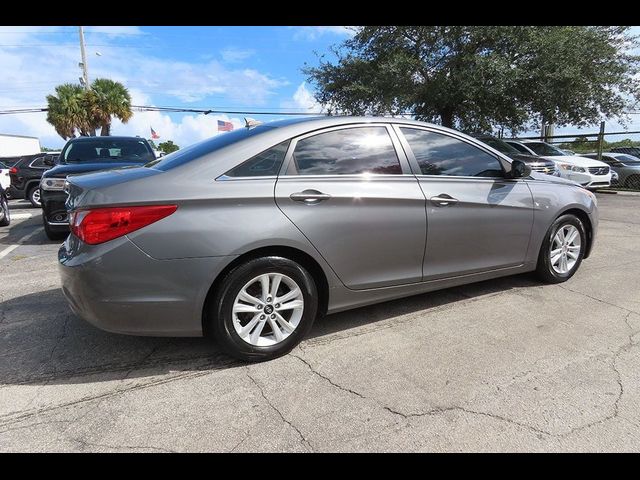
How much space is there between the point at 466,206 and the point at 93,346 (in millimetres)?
3009

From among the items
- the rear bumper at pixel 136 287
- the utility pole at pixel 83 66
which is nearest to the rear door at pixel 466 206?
the rear bumper at pixel 136 287

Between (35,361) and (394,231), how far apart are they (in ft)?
8.55

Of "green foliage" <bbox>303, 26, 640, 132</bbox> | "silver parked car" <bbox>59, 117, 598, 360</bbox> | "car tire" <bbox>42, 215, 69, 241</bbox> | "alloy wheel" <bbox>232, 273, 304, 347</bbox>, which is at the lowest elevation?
"car tire" <bbox>42, 215, 69, 241</bbox>

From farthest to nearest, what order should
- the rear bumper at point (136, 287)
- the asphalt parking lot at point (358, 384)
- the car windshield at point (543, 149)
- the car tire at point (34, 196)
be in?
1. the car windshield at point (543, 149)
2. the car tire at point (34, 196)
3. the rear bumper at point (136, 287)
4. the asphalt parking lot at point (358, 384)

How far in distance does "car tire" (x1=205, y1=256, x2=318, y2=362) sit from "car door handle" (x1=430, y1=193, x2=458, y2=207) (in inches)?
46.8

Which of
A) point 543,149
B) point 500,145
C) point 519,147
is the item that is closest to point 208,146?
point 500,145

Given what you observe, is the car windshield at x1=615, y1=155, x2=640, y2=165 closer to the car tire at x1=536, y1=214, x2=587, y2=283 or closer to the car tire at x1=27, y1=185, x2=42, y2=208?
the car tire at x1=536, y1=214, x2=587, y2=283

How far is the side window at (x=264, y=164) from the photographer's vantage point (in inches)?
111

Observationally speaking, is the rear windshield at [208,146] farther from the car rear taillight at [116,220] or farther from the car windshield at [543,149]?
the car windshield at [543,149]

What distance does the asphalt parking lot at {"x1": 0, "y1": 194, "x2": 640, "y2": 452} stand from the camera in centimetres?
217

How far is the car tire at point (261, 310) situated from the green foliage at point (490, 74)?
13.1 meters

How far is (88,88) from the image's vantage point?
2864 cm

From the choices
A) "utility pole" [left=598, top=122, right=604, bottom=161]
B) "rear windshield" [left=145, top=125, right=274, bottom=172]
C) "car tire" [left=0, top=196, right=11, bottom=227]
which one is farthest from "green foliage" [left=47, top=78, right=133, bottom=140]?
"rear windshield" [left=145, top=125, right=274, bottom=172]
